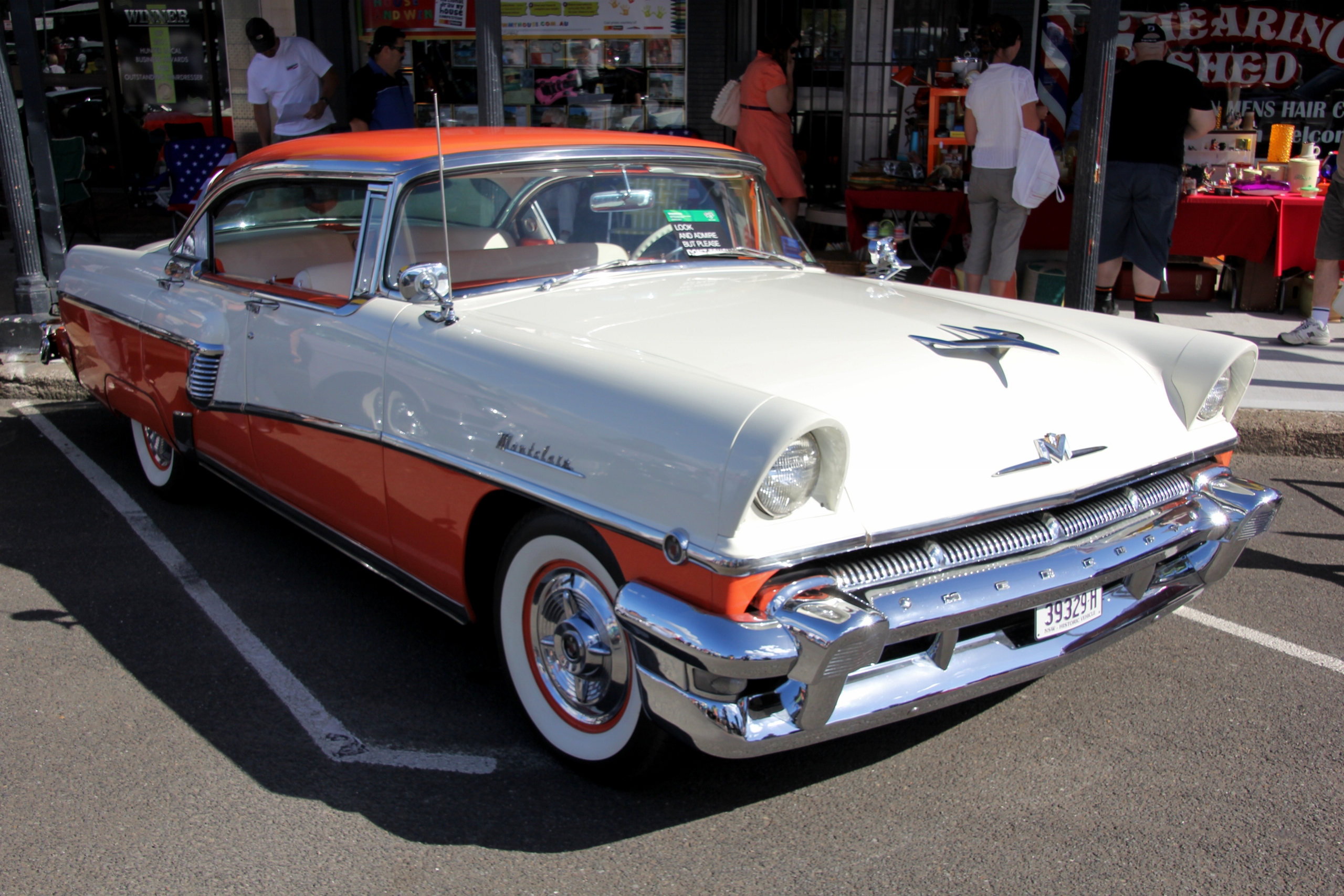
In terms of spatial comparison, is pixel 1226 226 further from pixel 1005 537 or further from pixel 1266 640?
pixel 1005 537

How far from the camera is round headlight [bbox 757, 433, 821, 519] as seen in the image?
2402 millimetres

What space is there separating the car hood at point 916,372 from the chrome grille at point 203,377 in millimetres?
1368

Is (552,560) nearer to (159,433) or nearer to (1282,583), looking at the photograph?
(159,433)

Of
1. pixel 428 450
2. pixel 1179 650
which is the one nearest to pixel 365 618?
pixel 428 450

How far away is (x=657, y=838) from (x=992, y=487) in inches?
45.3

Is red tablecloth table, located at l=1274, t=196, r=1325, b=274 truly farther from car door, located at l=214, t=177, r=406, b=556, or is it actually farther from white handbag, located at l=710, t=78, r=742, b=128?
car door, located at l=214, t=177, r=406, b=556

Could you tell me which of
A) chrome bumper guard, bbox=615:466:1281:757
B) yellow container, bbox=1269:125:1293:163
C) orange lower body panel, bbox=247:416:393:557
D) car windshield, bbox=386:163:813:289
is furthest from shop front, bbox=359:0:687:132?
chrome bumper guard, bbox=615:466:1281:757

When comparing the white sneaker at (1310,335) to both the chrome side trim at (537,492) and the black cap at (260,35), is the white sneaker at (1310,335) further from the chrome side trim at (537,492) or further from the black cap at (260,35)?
the black cap at (260,35)

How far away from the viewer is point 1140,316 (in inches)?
275

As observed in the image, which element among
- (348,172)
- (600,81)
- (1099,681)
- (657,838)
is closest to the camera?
(657,838)

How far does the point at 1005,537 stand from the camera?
2723 mm

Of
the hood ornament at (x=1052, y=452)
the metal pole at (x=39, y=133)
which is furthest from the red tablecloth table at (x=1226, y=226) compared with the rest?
the metal pole at (x=39, y=133)

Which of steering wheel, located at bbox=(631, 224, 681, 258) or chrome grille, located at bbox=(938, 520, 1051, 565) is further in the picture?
steering wheel, located at bbox=(631, 224, 681, 258)

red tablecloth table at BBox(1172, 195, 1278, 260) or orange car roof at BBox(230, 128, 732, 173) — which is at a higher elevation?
orange car roof at BBox(230, 128, 732, 173)
